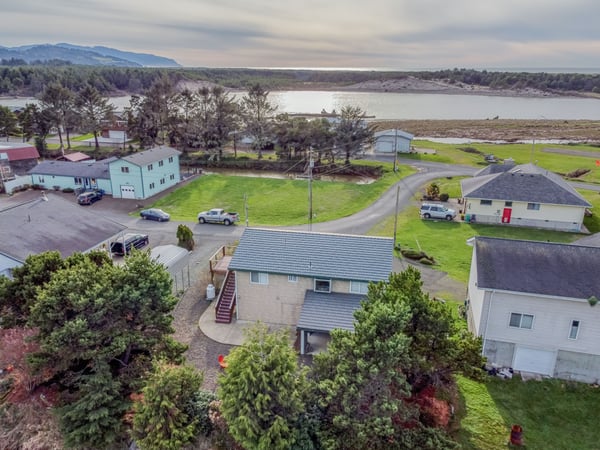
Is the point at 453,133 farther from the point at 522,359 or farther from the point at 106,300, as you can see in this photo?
the point at 106,300

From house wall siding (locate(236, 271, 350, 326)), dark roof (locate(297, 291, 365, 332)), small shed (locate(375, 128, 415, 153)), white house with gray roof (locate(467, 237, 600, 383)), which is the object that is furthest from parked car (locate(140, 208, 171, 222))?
small shed (locate(375, 128, 415, 153))

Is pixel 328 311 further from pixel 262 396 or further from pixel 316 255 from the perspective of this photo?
pixel 262 396

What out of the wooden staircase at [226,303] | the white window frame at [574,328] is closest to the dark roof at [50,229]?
the wooden staircase at [226,303]

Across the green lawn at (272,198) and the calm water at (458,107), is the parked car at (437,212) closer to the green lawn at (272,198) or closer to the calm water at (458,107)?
the green lawn at (272,198)

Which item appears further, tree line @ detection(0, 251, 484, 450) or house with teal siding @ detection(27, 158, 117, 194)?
house with teal siding @ detection(27, 158, 117, 194)

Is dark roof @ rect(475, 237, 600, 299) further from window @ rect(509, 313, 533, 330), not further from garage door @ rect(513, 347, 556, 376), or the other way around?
garage door @ rect(513, 347, 556, 376)

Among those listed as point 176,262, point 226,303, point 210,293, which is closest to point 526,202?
point 226,303

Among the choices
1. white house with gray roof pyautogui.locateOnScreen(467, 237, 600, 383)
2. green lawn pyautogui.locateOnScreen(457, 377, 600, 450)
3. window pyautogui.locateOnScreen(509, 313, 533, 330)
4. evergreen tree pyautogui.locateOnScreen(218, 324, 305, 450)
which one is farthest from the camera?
window pyautogui.locateOnScreen(509, 313, 533, 330)
